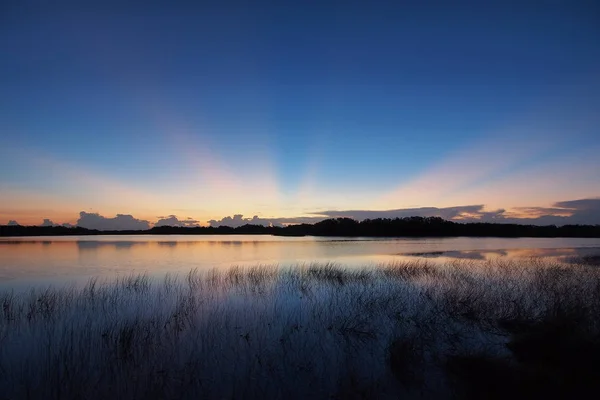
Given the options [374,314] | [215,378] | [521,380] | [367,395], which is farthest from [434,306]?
[215,378]

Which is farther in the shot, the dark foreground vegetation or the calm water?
the calm water

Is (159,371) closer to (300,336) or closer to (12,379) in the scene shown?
(12,379)

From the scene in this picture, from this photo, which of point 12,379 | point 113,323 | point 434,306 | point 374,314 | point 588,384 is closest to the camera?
point 588,384

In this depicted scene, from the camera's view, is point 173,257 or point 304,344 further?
point 173,257

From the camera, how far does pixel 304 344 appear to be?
30.2 ft

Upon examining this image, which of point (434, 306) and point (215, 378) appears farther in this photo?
point (434, 306)

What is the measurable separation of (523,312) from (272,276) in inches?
572

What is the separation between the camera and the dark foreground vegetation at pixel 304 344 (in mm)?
6609

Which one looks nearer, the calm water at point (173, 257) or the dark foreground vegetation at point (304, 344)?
the dark foreground vegetation at point (304, 344)

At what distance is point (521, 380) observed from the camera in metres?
6.35

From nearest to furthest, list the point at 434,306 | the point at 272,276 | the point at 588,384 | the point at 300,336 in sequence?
the point at 588,384 → the point at 300,336 → the point at 434,306 → the point at 272,276

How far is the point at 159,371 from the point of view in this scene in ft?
24.5

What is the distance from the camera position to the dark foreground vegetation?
6609 mm

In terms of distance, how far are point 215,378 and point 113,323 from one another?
6103mm
